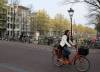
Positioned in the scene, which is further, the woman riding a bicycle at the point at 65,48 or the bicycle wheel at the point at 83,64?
the woman riding a bicycle at the point at 65,48

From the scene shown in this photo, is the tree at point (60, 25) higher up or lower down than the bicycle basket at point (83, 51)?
higher up

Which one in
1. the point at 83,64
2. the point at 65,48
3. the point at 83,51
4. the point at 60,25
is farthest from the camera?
the point at 60,25

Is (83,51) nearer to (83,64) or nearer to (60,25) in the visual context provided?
(83,64)

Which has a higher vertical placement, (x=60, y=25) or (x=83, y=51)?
(x=60, y=25)

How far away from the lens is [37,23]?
325 feet

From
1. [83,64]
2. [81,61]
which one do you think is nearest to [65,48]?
[81,61]

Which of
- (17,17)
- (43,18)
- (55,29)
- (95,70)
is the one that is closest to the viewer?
(95,70)

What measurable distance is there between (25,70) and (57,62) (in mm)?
2106

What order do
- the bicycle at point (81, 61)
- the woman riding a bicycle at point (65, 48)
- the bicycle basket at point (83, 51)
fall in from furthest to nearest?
the woman riding a bicycle at point (65, 48) < the bicycle at point (81, 61) < the bicycle basket at point (83, 51)

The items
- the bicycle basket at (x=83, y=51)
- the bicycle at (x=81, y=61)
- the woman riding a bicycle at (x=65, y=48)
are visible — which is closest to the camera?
the bicycle basket at (x=83, y=51)

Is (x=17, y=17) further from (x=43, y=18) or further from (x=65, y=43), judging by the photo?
(x=65, y=43)

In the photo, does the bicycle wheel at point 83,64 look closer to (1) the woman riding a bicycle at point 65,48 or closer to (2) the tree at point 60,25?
(1) the woman riding a bicycle at point 65,48

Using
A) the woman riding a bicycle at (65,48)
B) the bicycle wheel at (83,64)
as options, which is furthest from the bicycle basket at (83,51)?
the woman riding a bicycle at (65,48)

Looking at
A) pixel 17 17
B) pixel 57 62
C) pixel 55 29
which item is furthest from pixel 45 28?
pixel 57 62
